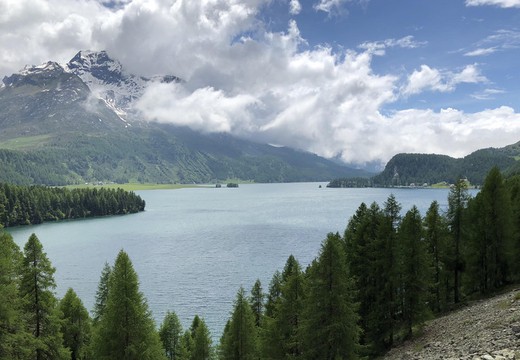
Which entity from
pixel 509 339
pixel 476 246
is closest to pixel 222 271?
pixel 476 246

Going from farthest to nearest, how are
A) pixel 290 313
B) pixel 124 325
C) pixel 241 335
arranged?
1. pixel 241 335
2. pixel 290 313
3. pixel 124 325

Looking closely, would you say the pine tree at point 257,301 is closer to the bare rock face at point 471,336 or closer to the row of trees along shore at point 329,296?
the row of trees along shore at point 329,296

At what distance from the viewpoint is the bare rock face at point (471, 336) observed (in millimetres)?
26425

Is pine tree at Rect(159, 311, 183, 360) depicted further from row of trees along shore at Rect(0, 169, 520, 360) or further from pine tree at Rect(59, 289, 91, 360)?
pine tree at Rect(59, 289, 91, 360)

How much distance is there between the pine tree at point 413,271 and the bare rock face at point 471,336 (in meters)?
2.02

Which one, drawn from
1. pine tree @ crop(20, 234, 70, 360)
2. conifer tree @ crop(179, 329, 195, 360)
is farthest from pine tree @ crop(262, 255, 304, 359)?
pine tree @ crop(20, 234, 70, 360)

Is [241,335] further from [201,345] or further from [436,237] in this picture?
[436,237]

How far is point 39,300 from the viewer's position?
36438 millimetres

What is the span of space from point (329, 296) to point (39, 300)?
23.8 meters

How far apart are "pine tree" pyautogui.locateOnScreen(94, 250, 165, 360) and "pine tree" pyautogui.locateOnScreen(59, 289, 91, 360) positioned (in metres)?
17.5

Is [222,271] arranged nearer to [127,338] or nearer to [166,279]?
[166,279]

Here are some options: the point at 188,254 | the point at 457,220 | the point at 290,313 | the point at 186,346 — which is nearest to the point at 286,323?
the point at 290,313

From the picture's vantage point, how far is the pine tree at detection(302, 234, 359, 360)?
108 feet

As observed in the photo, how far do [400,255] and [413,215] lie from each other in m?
4.02
